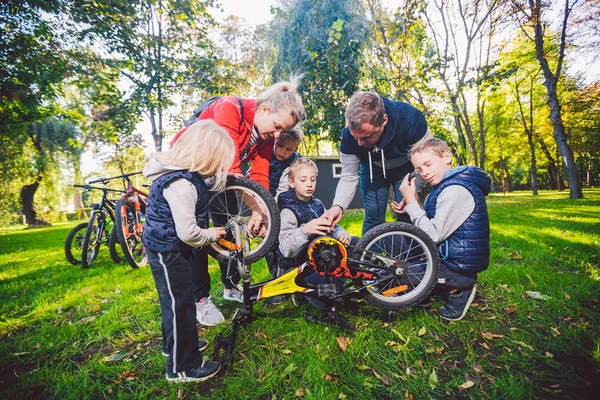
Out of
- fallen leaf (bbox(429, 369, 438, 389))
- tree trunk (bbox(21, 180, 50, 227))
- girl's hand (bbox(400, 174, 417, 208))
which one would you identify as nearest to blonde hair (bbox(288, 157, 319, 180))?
girl's hand (bbox(400, 174, 417, 208))

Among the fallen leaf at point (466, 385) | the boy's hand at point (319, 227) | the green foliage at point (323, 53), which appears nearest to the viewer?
the fallen leaf at point (466, 385)

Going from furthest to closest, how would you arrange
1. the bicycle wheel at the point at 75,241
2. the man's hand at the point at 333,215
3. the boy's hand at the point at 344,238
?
the bicycle wheel at the point at 75,241
the boy's hand at the point at 344,238
the man's hand at the point at 333,215

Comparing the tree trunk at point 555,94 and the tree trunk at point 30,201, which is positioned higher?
the tree trunk at point 555,94

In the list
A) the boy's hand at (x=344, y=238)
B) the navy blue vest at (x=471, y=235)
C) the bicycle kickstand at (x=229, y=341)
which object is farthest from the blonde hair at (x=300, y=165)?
the bicycle kickstand at (x=229, y=341)

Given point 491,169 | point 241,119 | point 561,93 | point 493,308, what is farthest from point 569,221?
point 491,169

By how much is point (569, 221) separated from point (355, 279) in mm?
6205

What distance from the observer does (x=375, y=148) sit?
234cm

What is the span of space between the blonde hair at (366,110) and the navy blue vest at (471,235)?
75 cm

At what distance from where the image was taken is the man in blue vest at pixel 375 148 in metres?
2.04

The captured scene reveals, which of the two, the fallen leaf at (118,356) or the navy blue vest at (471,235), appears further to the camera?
the navy blue vest at (471,235)

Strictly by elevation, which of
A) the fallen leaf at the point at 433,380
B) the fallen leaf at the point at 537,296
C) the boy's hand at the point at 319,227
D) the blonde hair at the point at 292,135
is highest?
the blonde hair at the point at 292,135

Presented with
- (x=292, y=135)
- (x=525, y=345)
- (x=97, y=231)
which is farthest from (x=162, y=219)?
(x=97, y=231)

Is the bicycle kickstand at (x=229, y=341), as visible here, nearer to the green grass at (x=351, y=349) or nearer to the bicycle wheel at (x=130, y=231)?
the green grass at (x=351, y=349)

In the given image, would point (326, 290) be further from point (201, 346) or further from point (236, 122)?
point (236, 122)
